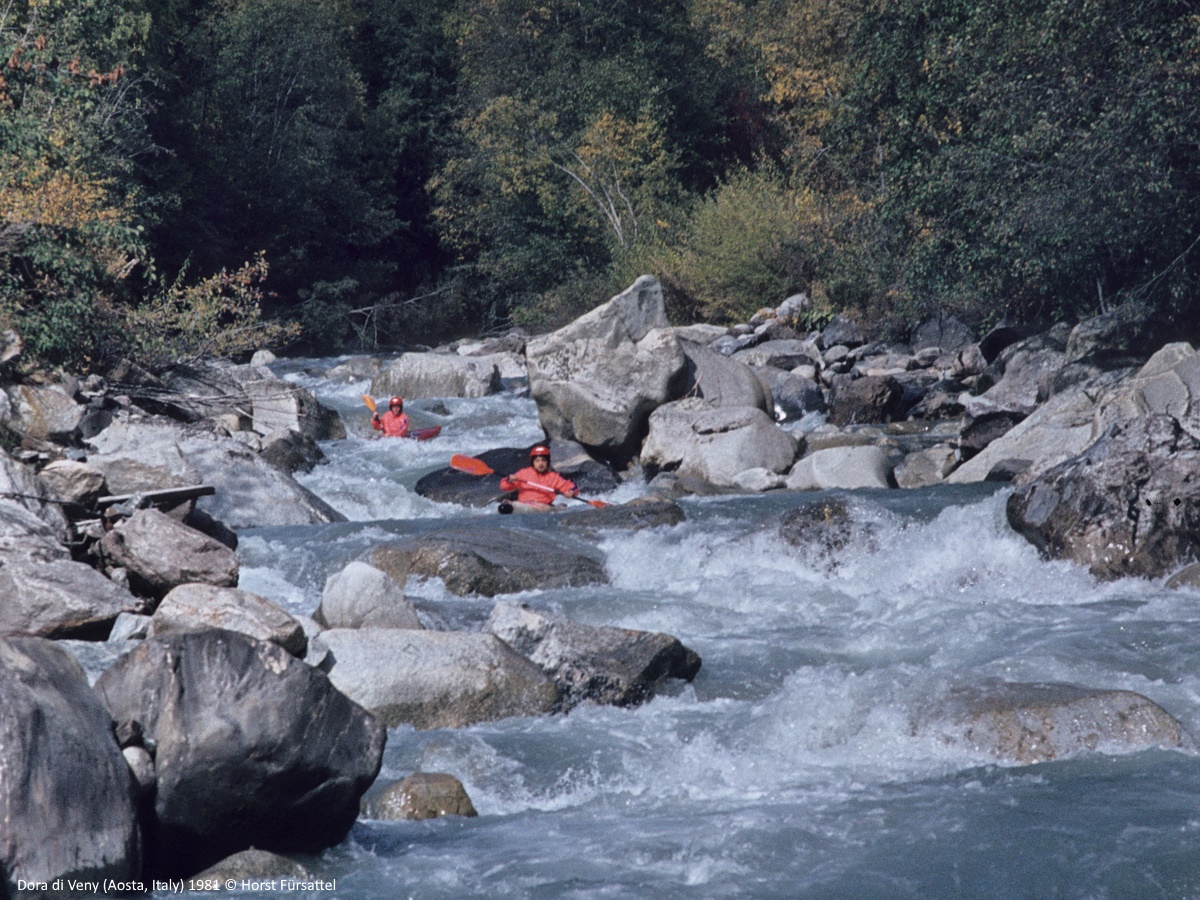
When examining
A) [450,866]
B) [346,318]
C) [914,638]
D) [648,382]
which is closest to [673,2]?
[346,318]

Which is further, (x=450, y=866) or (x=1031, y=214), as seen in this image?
(x=1031, y=214)

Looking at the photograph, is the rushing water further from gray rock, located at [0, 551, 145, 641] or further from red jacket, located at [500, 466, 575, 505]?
red jacket, located at [500, 466, 575, 505]

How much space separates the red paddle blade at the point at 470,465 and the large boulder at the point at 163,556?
197 inches

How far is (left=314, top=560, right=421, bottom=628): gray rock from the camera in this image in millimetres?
6027

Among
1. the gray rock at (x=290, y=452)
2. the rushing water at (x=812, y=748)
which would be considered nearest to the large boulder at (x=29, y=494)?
the rushing water at (x=812, y=748)

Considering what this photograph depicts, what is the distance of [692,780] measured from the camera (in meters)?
4.79

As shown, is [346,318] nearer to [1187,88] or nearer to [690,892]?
[1187,88]

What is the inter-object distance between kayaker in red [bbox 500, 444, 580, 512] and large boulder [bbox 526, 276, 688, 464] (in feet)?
5.19

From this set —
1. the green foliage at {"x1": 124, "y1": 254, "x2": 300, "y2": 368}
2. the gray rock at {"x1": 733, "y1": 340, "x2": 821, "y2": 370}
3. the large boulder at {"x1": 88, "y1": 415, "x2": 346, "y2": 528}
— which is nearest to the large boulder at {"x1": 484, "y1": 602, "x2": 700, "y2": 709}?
the large boulder at {"x1": 88, "y1": 415, "x2": 346, "y2": 528}

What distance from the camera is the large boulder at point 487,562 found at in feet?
24.7

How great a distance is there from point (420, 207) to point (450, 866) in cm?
2874

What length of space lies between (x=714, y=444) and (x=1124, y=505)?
14.6ft

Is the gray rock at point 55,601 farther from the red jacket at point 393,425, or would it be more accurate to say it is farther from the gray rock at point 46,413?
the red jacket at point 393,425

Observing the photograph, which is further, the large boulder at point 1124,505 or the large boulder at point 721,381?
the large boulder at point 721,381
